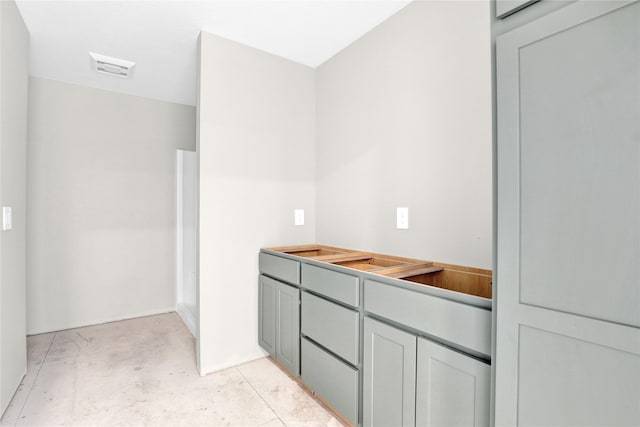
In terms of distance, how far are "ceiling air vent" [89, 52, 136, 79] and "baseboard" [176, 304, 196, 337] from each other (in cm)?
249

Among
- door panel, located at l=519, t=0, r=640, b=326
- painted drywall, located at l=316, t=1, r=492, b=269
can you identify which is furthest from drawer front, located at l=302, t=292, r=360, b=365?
door panel, located at l=519, t=0, r=640, b=326

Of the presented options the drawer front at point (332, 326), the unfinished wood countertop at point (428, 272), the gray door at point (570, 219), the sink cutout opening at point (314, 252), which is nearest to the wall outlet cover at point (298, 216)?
the sink cutout opening at point (314, 252)

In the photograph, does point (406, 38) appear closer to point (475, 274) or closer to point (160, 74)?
point (475, 274)

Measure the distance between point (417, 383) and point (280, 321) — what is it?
1190mm

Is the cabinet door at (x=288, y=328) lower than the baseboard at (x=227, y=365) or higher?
higher

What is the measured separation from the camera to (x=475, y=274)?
1598mm

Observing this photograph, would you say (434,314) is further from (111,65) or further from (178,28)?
(111,65)

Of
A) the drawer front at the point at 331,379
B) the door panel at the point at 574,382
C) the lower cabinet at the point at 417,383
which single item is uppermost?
the door panel at the point at 574,382

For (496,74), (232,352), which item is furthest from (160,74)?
(496,74)

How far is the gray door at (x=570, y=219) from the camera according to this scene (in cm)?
73

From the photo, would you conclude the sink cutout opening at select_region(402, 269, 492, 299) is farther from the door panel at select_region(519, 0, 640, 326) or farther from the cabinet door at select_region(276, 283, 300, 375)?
the cabinet door at select_region(276, 283, 300, 375)

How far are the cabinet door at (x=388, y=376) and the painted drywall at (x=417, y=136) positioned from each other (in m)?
0.61

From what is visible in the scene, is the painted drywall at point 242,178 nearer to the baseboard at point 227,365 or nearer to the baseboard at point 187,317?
the baseboard at point 227,365

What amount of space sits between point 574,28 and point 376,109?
57.4 inches
